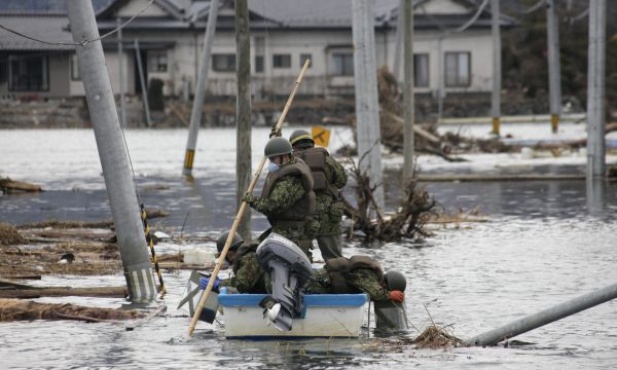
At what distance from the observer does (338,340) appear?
13133 millimetres

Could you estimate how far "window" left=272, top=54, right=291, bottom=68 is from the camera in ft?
303

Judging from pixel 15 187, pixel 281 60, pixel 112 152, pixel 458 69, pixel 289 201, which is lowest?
pixel 15 187

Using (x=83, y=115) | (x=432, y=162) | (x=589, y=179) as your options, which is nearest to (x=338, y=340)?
(x=589, y=179)

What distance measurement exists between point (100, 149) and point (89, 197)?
1668cm

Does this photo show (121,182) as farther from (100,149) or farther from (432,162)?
(432,162)

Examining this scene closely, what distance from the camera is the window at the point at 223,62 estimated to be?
9075 centimetres

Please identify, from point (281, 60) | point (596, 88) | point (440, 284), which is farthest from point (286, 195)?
point (281, 60)

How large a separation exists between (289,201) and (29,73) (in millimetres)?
81795

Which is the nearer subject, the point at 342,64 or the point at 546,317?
the point at 546,317

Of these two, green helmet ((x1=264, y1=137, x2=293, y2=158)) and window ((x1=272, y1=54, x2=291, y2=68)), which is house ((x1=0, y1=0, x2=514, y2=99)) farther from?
green helmet ((x1=264, y1=137, x2=293, y2=158))

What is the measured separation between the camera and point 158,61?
303 ft

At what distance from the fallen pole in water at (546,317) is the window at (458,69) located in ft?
265

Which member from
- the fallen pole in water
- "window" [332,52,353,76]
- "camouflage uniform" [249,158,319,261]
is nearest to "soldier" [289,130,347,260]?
"camouflage uniform" [249,158,319,261]

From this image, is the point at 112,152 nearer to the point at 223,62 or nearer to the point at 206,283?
the point at 206,283
